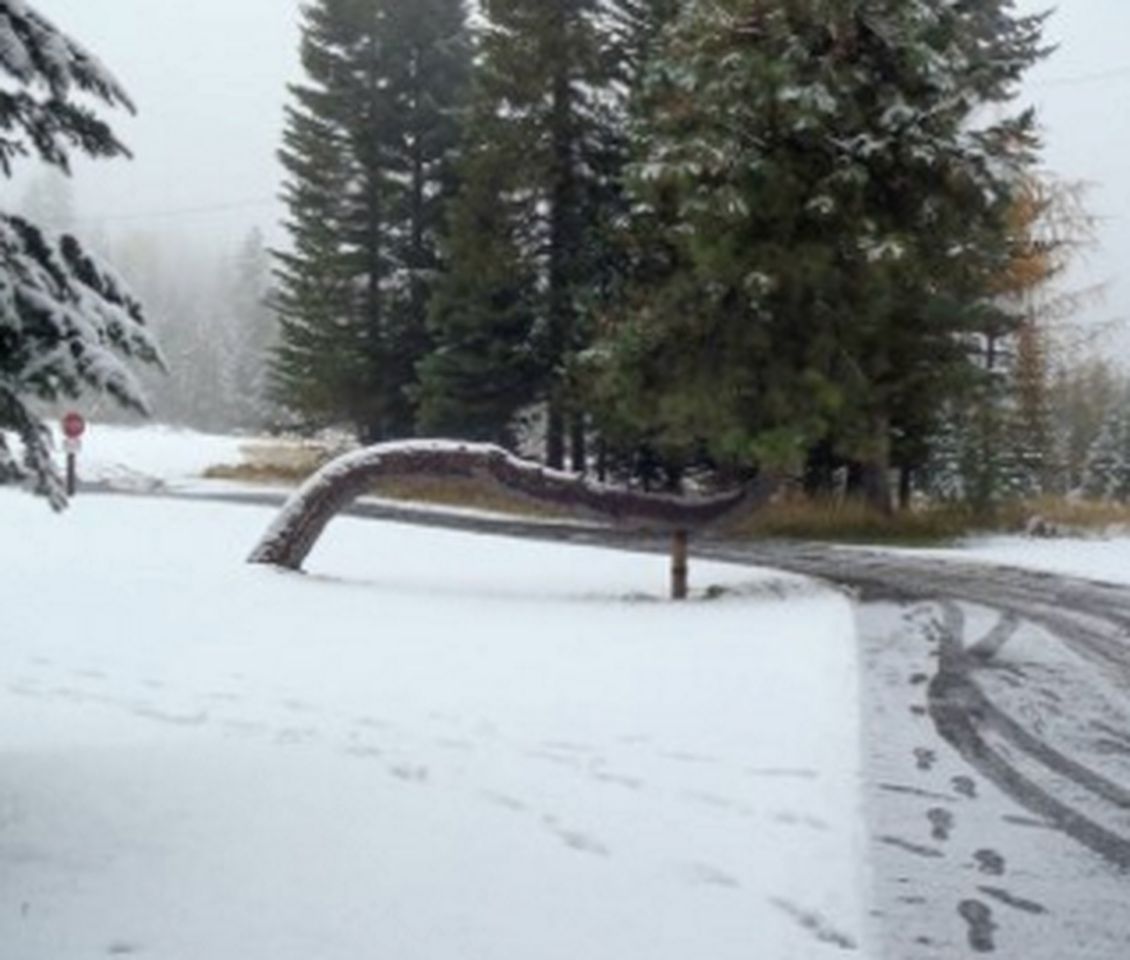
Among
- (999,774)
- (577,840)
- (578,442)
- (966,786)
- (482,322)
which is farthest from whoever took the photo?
(578,442)

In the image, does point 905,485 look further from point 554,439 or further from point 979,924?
point 979,924

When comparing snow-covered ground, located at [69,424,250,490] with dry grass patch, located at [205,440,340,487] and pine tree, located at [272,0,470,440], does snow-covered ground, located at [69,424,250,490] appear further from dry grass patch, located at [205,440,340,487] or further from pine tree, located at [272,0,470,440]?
pine tree, located at [272,0,470,440]

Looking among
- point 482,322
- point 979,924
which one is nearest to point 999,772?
point 979,924

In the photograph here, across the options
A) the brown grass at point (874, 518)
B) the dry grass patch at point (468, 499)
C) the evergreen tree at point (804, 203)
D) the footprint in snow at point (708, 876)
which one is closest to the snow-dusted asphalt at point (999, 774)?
the footprint in snow at point (708, 876)

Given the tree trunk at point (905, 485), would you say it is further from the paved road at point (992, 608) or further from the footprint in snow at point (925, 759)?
the footprint in snow at point (925, 759)

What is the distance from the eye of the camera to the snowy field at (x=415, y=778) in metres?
4.65

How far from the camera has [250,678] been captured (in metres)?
8.80

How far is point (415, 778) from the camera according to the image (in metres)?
6.49

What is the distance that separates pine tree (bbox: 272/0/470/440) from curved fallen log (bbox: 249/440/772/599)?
18.1 meters

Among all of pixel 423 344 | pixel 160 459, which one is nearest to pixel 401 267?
pixel 423 344

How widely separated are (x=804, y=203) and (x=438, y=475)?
7.99 m

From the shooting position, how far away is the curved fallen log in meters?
15.0

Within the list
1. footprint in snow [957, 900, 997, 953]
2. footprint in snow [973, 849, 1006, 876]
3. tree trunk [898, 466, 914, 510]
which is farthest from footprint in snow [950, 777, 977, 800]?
tree trunk [898, 466, 914, 510]

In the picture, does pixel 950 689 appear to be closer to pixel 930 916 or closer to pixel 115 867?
pixel 930 916
